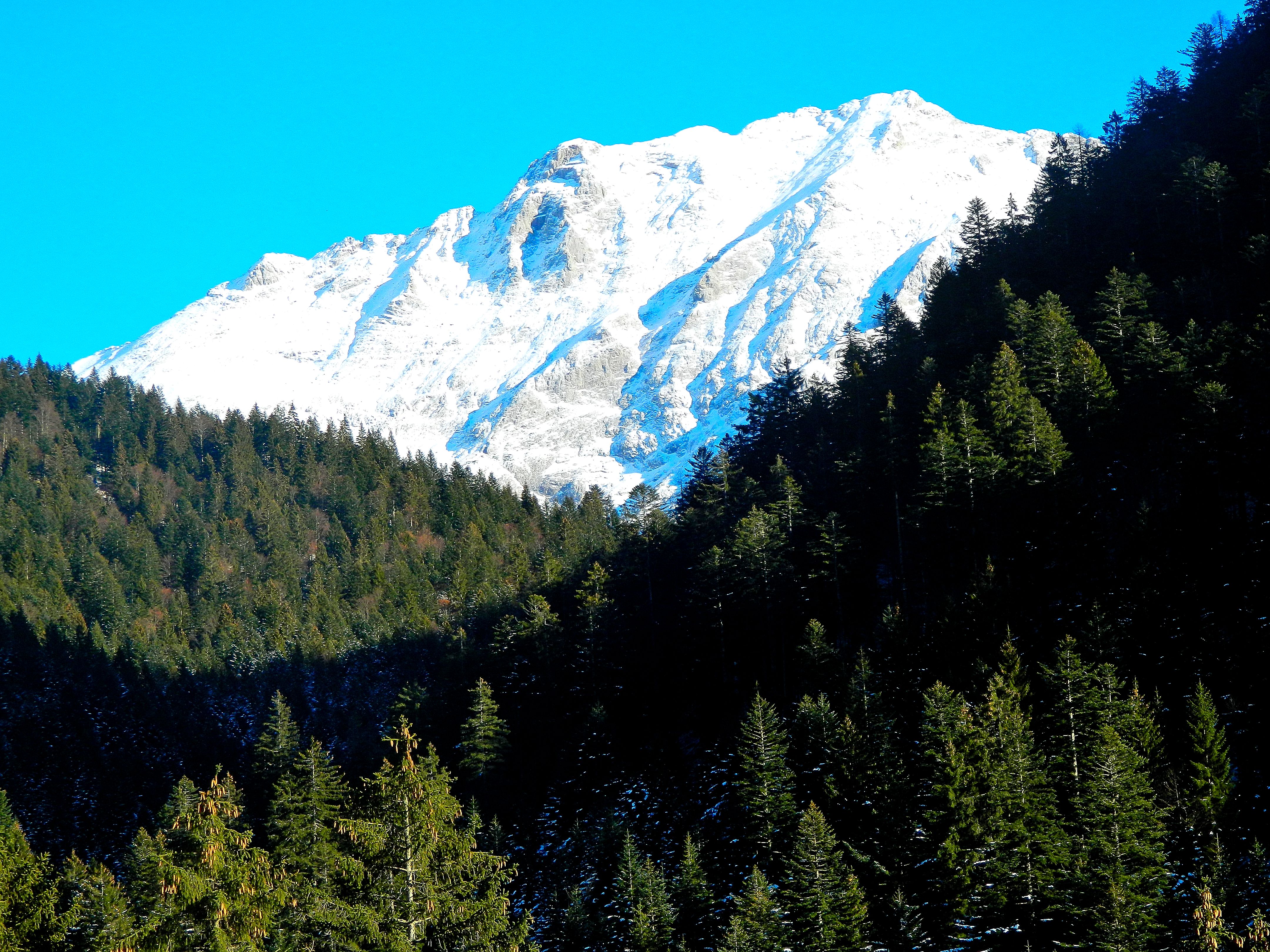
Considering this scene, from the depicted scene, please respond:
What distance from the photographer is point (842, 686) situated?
5406cm

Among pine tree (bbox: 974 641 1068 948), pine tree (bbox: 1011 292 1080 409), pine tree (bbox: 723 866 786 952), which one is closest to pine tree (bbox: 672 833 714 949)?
pine tree (bbox: 723 866 786 952)

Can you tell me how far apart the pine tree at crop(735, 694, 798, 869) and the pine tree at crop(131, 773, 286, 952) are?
2163 cm

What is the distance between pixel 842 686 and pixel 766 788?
8914 mm

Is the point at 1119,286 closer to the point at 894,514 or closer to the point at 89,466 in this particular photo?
the point at 894,514

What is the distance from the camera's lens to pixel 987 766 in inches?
1515

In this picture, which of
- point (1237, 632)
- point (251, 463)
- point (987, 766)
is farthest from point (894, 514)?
point (251, 463)

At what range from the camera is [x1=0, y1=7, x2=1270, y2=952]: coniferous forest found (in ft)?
112

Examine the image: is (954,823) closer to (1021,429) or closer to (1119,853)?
(1119,853)

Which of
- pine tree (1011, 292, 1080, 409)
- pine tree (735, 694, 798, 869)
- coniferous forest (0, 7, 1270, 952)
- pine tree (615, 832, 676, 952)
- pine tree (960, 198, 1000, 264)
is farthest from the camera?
pine tree (960, 198, 1000, 264)

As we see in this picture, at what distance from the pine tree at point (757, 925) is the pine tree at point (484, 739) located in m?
30.3

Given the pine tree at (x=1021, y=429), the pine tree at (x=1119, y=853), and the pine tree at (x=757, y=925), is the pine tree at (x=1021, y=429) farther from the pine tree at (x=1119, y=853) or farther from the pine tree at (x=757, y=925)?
the pine tree at (x=757, y=925)

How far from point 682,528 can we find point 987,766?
136ft

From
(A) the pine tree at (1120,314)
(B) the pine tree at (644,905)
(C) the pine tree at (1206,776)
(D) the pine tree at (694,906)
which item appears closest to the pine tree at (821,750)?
(D) the pine tree at (694,906)

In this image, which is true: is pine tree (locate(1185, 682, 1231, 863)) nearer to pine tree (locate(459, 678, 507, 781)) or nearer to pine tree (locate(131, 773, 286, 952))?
pine tree (locate(131, 773, 286, 952))
